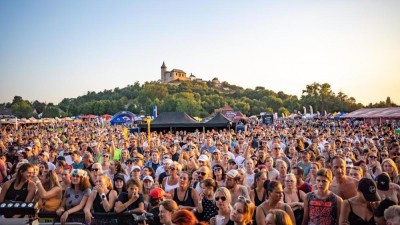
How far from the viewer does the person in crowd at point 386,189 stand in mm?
4012

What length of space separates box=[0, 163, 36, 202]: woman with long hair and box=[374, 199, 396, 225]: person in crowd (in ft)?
15.3

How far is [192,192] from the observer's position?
480 centimetres

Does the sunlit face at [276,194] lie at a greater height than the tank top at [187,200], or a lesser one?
greater

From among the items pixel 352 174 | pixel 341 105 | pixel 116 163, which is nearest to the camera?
pixel 352 174

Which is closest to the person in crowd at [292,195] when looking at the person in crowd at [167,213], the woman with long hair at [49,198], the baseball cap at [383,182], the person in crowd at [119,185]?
the baseball cap at [383,182]

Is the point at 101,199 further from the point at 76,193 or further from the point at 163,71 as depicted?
the point at 163,71

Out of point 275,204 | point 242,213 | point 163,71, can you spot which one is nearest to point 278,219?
point 242,213

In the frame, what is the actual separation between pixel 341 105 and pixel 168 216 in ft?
281

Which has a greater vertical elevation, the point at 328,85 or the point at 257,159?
the point at 328,85

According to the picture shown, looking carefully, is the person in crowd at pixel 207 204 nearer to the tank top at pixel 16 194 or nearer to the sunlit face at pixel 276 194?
the sunlit face at pixel 276 194

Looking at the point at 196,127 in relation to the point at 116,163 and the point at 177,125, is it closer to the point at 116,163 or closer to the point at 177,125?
the point at 177,125

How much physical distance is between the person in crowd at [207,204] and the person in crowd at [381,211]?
6.43ft

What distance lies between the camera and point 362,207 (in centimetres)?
363

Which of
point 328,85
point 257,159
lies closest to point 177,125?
point 257,159
